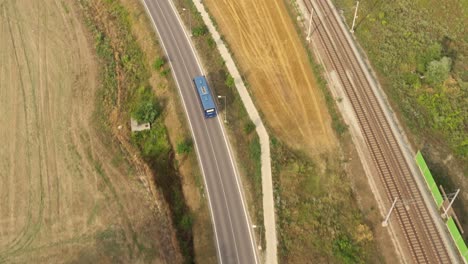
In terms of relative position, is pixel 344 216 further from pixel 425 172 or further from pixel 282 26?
pixel 282 26

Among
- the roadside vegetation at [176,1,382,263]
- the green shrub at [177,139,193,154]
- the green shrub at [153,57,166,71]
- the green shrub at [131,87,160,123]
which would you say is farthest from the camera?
the green shrub at [153,57,166,71]

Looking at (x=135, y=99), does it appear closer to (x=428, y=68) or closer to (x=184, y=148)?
(x=184, y=148)

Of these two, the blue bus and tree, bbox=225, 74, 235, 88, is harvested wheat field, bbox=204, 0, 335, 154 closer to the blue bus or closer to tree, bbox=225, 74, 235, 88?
tree, bbox=225, 74, 235, 88

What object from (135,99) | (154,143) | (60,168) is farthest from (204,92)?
(60,168)

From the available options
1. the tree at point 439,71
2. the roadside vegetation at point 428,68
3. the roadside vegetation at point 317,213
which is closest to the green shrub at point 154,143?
the roadside vegetation at point 317,213

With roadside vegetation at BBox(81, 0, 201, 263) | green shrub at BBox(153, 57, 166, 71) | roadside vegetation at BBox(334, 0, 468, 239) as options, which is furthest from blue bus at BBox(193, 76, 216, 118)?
roadside vegetation at BBox(334, 0, 468, 239)

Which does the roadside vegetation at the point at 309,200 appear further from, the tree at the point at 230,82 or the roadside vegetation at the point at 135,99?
the roadside vegetation at the point at 135,99
